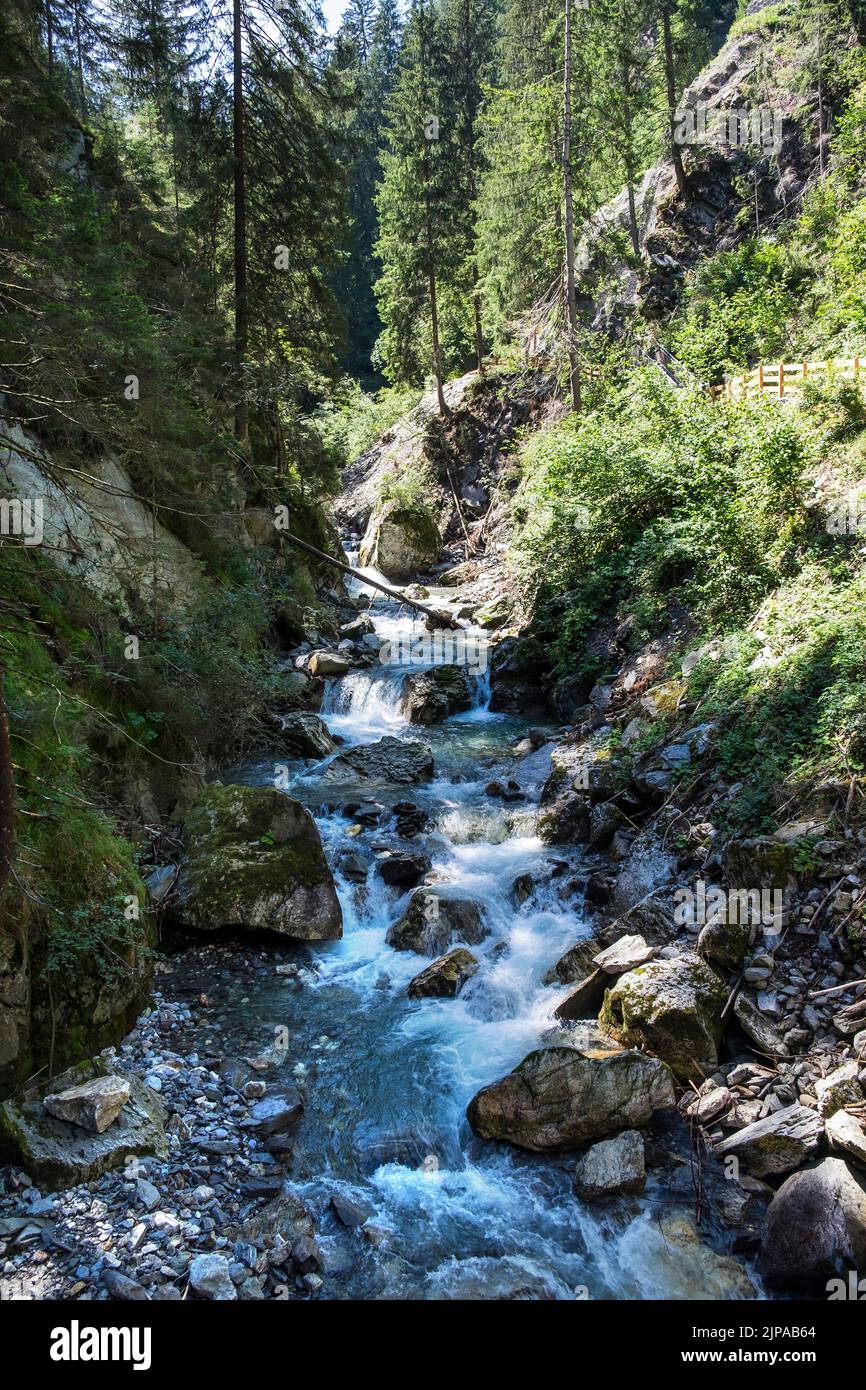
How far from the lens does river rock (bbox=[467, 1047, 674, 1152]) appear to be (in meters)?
5.81

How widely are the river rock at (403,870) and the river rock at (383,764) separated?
275 centimetres

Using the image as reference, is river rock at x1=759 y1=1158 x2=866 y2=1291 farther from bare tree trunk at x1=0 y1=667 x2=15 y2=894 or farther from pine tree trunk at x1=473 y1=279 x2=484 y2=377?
pine tree trunk at x1=473 y1=279 x2=484 y2=377

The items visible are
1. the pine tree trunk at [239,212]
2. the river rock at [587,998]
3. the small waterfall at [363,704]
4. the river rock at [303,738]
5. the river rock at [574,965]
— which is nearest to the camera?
the river rock at [587,998]

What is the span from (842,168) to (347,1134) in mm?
28485

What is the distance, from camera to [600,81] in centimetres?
2838

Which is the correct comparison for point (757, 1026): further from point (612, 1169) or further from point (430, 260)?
point (430, 260)

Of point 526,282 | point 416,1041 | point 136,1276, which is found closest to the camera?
point 136,1276

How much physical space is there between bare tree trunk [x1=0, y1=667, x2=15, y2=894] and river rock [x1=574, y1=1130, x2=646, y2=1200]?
4.35 meters

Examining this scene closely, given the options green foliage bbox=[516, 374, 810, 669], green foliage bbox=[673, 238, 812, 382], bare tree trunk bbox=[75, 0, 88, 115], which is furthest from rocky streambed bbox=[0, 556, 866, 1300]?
green foliage bbox=[673, 238, 812, 382]

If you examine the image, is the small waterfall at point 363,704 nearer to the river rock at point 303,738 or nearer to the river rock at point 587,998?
the river rock at point 303,738

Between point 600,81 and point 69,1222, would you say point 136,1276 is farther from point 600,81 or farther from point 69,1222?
point 600,81

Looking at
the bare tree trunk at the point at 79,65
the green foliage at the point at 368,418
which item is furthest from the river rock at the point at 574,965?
the green foliage at the point at 368,418

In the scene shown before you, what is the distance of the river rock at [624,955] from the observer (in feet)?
23.4
